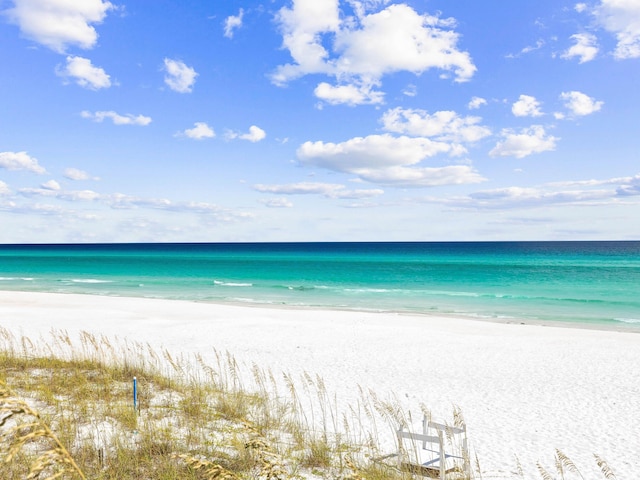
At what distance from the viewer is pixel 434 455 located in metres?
7.20

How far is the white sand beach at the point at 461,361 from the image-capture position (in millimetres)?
8359

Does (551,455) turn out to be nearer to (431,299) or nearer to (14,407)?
(14,407)

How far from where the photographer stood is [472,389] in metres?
11.7

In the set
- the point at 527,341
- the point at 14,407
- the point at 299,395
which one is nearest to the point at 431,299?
the point at 527,341

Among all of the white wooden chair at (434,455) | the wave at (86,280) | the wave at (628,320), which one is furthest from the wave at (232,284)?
the white wooden chair at (434,455)

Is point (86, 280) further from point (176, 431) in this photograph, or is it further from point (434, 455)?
point (434, 455)

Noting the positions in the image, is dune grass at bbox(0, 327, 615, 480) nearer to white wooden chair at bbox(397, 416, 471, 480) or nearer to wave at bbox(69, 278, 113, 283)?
white wooden chair at bbox(397, 416, 471, 480)

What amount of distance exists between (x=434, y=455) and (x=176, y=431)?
12.7 ft

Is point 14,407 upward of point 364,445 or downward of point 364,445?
upward

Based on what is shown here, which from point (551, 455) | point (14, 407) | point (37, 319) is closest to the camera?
point (14, 407)

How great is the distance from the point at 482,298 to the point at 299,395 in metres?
28.5

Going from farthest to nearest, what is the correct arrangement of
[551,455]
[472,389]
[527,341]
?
[527,341] → [472,389] → [551,455]

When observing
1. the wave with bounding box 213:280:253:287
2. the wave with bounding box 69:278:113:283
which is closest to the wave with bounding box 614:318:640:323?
the wave with bounding box 213:280:253:287

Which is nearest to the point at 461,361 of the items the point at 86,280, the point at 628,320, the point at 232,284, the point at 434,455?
the point at 434,455
